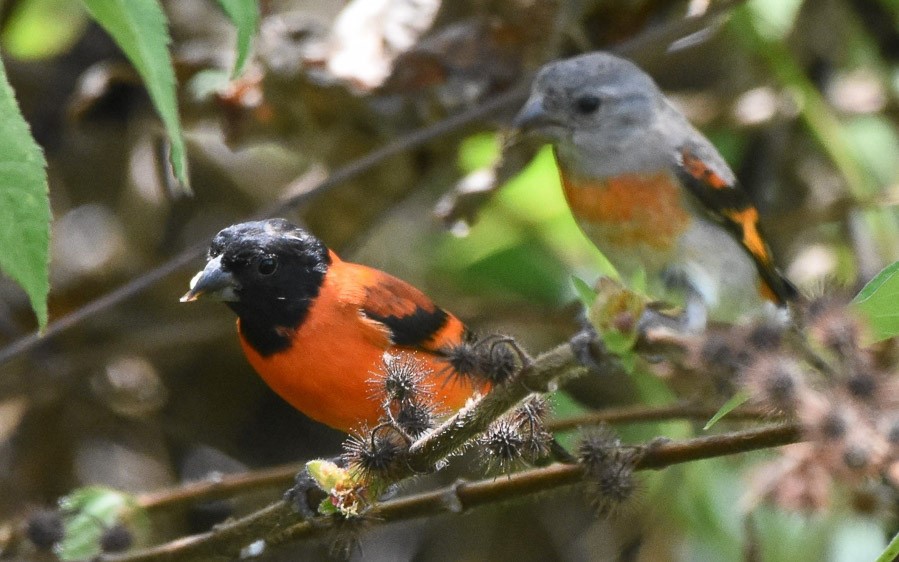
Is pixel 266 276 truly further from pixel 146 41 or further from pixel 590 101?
pixel 590 101

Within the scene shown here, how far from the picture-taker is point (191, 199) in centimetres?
559

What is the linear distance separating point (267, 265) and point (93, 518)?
2.86ft

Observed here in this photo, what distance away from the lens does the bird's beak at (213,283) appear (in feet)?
9.92

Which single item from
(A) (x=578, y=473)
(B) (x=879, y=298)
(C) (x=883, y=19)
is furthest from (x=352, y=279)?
(C) (x=883, y=19)

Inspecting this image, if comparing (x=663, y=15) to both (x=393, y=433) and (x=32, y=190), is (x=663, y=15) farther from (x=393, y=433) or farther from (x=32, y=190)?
(x=32, y=190)

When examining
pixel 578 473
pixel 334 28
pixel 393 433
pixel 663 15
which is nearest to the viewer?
pixel 393 433

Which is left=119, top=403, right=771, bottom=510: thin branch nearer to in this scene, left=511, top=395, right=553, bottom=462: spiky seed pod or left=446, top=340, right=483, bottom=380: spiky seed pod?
left=511, top=395, right=553, bottom=462: spiky seed pod

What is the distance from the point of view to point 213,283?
3068 millimetres

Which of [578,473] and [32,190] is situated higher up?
[32,190]

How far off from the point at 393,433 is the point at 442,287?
3.14 meters

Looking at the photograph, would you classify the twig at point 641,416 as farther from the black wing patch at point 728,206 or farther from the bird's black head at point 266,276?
the black wing patch at point 728,206

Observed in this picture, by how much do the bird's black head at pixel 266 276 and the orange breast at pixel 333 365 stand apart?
4cm

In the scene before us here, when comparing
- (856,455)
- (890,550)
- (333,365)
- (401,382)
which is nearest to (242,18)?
(401,382)

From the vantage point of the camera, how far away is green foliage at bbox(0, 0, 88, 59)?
17.1 ft
